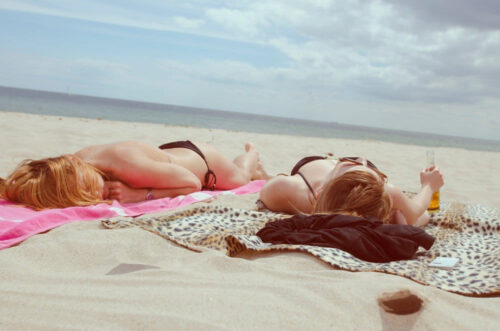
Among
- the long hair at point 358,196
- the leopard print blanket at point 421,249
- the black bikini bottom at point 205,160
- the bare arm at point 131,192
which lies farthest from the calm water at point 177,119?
the long hair at point 358,196

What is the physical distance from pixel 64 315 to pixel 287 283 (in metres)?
0.88

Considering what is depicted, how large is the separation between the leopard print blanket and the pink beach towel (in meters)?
0.46

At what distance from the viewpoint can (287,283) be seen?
1.90m

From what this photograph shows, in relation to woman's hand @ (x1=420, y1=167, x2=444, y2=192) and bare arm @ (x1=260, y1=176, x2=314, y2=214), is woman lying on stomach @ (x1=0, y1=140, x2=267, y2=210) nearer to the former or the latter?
bare arm @ (x1=260, y1=176, x2=314, y2=214)

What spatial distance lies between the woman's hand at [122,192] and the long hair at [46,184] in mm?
414

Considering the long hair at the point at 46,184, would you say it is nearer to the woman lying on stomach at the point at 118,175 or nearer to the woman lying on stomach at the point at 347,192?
the woman lying on stomach at the point at 118,175

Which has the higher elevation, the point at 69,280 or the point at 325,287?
the point at 325,287

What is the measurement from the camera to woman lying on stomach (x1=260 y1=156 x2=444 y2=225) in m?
2.89

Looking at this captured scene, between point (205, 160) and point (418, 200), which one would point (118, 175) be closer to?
point (205, 160)

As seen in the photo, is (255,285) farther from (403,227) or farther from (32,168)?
(32,168)

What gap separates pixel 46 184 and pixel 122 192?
0.71 metres

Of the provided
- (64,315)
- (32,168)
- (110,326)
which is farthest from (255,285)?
(32,168)

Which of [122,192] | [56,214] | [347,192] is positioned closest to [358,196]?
[347,192]

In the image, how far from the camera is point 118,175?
4012mm
